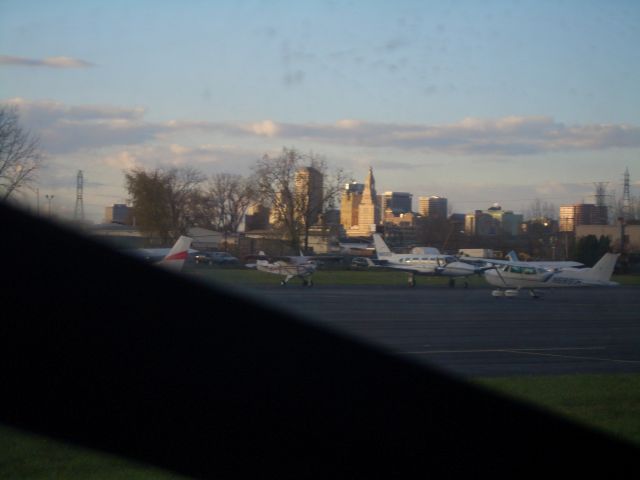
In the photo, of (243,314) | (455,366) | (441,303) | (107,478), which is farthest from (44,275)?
(441,303)

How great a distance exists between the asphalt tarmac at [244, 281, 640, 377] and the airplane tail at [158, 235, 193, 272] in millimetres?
3624

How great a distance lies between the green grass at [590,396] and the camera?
10391mm

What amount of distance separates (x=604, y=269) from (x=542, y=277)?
3.45 m

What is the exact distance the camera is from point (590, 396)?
12.4 m

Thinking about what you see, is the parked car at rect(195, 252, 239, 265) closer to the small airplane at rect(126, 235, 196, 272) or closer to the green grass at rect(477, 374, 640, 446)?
the small airplane at rect(126, 235, 196, 272)

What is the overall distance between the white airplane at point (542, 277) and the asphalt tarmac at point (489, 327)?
4.53 feet

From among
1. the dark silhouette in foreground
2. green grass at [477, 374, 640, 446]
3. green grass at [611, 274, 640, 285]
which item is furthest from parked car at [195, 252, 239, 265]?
green grass at [477, 374, 640, 446]

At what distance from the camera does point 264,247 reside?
276 ft

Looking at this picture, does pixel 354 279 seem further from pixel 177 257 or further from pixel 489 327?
pixel 489 327

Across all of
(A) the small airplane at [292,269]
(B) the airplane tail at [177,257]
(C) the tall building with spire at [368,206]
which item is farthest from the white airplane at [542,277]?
(C) the tall building with spire at [368,206]

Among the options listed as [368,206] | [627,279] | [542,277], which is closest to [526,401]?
[542,277]

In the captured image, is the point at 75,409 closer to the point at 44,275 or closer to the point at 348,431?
the point at 348,431

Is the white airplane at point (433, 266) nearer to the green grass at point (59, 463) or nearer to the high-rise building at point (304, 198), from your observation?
the high-rise building at point (304, 198)

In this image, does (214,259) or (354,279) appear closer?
(214,259)
